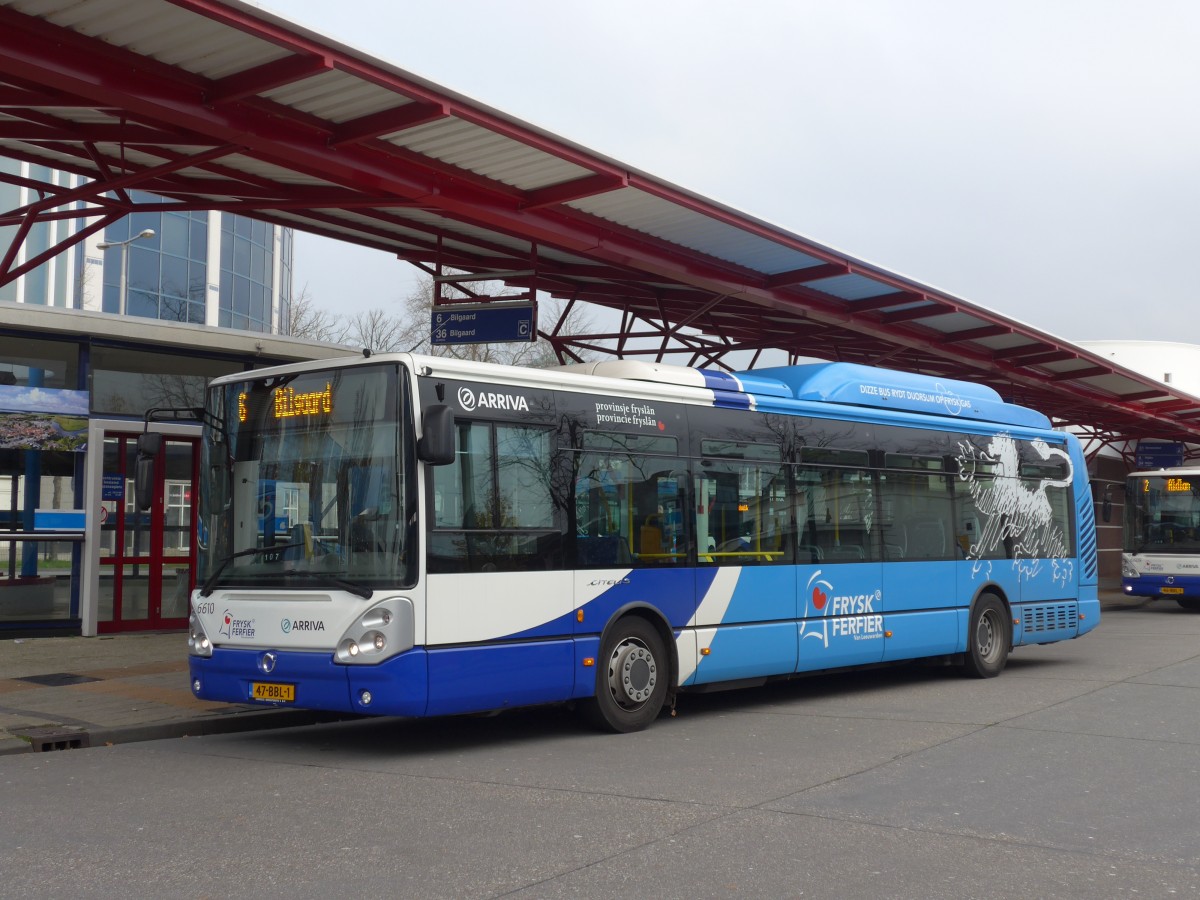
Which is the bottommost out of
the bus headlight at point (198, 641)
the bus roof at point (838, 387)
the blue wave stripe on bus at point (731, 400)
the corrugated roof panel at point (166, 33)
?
the bus headlight at point (198, 641)

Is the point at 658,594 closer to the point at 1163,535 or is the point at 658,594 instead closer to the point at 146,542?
the point at 146,542

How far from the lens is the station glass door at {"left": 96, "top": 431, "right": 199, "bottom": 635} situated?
16.6 m

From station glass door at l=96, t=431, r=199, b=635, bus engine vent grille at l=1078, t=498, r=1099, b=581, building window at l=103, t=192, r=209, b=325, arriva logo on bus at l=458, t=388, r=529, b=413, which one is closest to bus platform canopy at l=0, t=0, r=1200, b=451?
arriva logo on bus at l=458, t=388, r=529, b=413

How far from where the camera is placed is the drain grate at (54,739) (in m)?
9.48

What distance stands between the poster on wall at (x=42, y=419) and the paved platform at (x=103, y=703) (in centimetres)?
245

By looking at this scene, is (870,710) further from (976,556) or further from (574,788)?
(574,788)

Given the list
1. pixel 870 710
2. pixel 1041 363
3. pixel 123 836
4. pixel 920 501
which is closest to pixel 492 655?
pixel 123 836

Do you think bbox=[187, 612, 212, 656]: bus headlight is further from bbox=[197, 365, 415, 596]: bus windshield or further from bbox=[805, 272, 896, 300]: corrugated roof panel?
bbox=[805, 272, 896, 300]: corrugated roof panel

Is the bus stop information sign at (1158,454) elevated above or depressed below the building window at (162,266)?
below

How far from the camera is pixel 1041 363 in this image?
25500 mm

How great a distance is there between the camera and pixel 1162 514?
28797 mm

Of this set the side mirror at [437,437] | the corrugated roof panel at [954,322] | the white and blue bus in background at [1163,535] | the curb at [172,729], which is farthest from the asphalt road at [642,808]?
the white and blue bus in background at [1163,535]

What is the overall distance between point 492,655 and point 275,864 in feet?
11.0

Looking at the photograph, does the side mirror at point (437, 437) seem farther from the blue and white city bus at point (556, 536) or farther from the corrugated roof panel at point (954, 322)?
the corrugated roof panel at point (954, 322)
